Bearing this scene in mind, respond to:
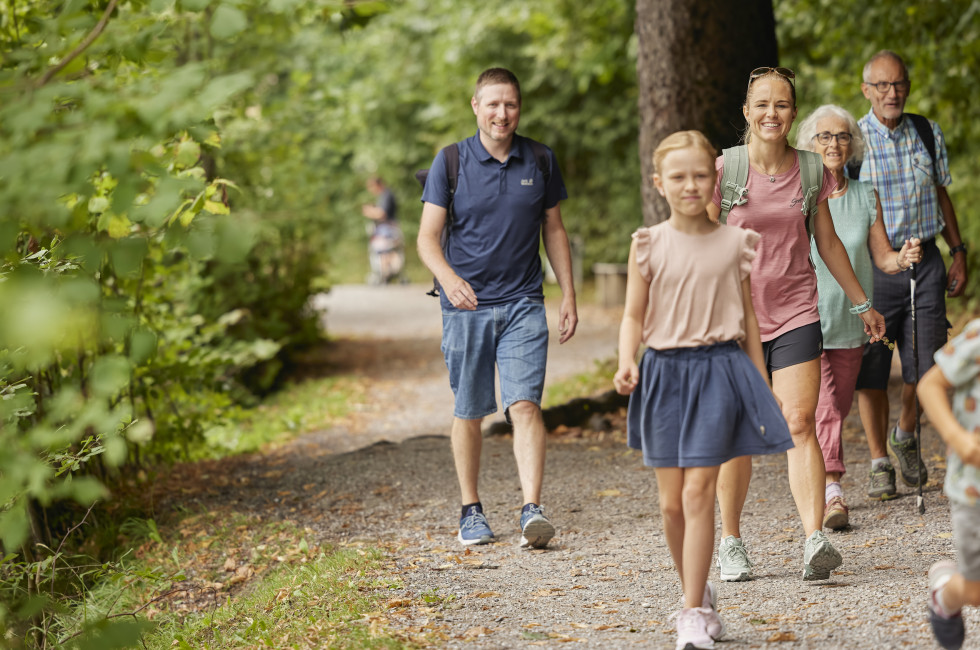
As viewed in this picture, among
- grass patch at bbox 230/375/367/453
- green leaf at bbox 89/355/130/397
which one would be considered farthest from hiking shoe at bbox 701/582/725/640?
grass patch at bbox 230/375/367/453

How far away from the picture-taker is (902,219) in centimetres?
573

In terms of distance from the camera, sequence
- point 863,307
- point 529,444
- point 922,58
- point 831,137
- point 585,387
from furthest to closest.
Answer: point 922,58 < point 585,387 < point 529,444 < point 831,137 < point 863,307

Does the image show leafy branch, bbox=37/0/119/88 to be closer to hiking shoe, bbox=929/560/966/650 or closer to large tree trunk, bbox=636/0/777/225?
hiking shoe, bbox=929/560/966/650

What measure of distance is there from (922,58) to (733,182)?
6817 millimetres

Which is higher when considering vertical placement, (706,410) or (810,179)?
(810,179)

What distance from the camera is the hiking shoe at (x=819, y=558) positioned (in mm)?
4273

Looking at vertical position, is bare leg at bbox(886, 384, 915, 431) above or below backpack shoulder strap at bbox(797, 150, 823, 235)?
below

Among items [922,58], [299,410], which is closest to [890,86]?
[922,58]

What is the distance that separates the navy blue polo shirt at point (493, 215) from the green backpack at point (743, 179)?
1.01 m

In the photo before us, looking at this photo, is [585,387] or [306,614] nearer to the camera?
[306,614]

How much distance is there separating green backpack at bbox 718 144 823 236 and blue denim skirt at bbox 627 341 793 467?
0.97 metres

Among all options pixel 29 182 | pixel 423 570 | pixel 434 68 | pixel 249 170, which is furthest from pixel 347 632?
pixel 434 68

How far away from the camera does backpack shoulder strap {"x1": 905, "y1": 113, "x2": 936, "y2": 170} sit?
5711mm

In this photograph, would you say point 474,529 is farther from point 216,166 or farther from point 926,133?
point 216,166
